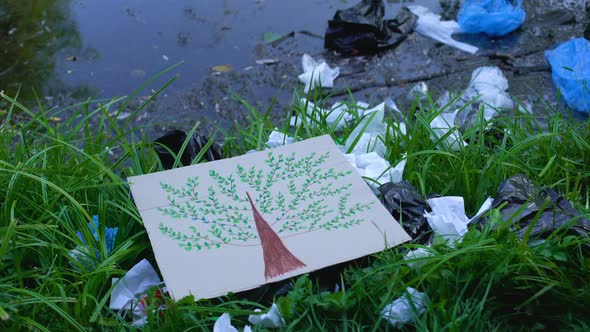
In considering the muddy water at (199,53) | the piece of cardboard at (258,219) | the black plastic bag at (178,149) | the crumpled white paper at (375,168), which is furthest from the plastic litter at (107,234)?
the muddy water at (199,53)

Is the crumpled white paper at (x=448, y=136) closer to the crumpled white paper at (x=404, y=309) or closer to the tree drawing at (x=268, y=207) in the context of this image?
the tree drawing at (x=268, y=207)

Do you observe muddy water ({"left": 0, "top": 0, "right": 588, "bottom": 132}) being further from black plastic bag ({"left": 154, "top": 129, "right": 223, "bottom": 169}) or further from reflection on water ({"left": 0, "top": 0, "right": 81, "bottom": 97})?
black plastic bag ({"left": 154, "top": 129, "right": 223, "bottom": 169})

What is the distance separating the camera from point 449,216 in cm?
210

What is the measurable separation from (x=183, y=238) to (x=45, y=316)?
0.45 m

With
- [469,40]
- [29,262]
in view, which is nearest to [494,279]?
[29,262]

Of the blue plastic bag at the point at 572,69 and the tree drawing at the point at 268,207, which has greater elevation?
the tree drawing at the point at 268,207

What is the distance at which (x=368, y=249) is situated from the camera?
197 centimetres

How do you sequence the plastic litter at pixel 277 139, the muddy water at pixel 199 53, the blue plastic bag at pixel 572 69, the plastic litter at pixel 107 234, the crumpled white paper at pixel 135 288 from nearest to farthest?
the crumpled white paper at pixel 135 288
the plastic litter at pixel 107 234
the plastic litter at pixel 277 139
the blue plastic bag at pixel 572 69
the muddy water at pixel 199 53

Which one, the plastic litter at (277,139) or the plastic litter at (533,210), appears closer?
the plastic litter at (533,210)

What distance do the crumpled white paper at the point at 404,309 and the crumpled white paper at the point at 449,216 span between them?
0.25 metres

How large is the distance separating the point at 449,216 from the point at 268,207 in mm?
599

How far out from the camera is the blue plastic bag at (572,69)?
338cm

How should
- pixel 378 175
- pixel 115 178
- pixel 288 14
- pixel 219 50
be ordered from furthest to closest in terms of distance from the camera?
1. pixel 288 14
2. pixel 219 50
3. pixel 378 175
4. pixel 115 178

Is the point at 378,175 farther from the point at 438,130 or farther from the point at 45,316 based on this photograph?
the point at 45,316
